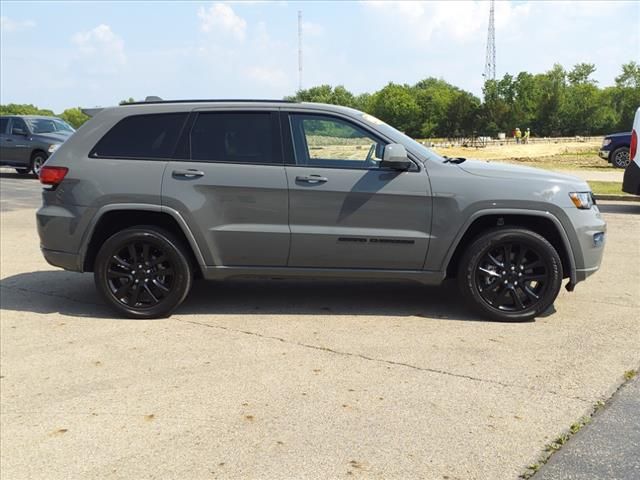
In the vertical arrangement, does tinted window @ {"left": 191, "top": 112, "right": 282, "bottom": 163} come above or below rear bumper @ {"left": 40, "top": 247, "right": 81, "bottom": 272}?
above

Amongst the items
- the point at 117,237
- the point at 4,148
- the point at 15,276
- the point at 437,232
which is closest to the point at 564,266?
the point at 437,232

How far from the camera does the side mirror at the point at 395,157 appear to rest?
5.04 metres

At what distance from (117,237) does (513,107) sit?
293ft

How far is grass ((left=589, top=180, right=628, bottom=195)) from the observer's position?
14.1 m

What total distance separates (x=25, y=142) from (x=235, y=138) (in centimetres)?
1561

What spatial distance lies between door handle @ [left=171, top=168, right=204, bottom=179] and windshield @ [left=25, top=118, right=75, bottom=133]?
1560 centimetres

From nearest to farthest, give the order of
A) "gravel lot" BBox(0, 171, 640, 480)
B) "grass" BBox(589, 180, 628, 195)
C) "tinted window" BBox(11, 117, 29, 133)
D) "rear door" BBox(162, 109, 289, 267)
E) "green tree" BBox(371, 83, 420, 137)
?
1. "gravel lot" BBox(0, 171, 640, 480)
2. "rear door" BBox(162, 109, 289, 267)
3. "grass" BBox(589, 180, 628, 195)
4. "tinted window" BBox(11, 117, 29, 133)
5. "green tree" BBox(371, 83, 420, 137)

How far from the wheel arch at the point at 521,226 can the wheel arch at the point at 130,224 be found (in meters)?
2.11

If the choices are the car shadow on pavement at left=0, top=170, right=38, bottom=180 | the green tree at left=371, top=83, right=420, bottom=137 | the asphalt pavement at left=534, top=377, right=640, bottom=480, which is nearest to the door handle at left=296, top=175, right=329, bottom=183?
the asphalt pavement at left=534, top=377, right=640, bottom=480

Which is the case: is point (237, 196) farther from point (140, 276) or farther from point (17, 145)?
point (17, 145)

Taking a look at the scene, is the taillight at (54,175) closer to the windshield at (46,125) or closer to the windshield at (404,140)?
the windshield at (404,140)

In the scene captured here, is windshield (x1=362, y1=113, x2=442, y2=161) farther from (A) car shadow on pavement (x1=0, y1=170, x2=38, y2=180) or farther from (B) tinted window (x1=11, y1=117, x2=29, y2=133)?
(A) car shadow on pavement (x1=0, y1=170, x2=38, y2=180)

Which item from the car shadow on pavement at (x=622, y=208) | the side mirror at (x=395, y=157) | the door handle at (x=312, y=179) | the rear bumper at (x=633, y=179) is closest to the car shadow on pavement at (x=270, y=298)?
the door handle at (x=312, y=179)

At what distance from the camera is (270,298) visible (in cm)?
608
